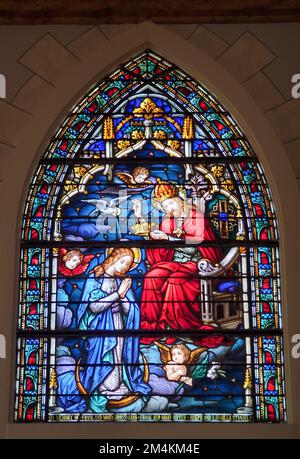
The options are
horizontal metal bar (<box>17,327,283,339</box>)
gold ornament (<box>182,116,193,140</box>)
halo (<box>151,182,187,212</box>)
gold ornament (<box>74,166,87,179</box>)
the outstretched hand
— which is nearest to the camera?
horizontal metal bar (<box>17,327,283,339</box>)

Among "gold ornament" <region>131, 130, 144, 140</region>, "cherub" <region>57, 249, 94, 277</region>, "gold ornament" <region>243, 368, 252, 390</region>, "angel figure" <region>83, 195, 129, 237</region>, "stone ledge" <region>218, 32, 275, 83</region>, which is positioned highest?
"stone ledge" <region>218, 32, 275, 83</region>

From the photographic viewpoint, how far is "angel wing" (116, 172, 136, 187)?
7.88 metres

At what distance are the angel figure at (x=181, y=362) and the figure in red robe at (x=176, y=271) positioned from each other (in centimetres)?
7

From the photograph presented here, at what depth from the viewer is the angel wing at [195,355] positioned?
24.1ft

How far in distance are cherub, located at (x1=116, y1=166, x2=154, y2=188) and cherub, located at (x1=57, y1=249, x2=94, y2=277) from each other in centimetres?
69

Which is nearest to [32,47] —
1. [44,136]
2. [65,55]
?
[65,55]

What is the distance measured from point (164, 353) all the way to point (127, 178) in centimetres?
147

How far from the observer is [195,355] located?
7.38 meters

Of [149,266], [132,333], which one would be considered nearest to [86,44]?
[149,266]

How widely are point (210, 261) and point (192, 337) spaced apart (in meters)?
0.62

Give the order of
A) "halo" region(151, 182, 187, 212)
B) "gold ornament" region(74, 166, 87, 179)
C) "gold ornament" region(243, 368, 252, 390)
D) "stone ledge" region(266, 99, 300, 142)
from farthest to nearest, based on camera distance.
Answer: "gold ornament" region(74, 166, 87, 179) → "halo" region(151, 182, 187, 212) → "stone ledge" region(266, 99, 300, 142) → "gold ornament" region(243, 368, 252, 390)

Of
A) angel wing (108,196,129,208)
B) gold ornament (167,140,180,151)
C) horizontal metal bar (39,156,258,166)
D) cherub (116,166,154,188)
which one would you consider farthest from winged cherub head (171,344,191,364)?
gold ornament (167,140,180,151)

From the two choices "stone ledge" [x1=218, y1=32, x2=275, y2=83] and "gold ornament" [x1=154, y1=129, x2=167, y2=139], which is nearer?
"stone ledge" [x1=218, y1=32, x2=275, y2=83]

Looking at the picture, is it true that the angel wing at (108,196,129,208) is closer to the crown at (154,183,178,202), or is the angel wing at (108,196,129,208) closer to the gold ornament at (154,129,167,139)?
the crown at (154,183,178,202)
